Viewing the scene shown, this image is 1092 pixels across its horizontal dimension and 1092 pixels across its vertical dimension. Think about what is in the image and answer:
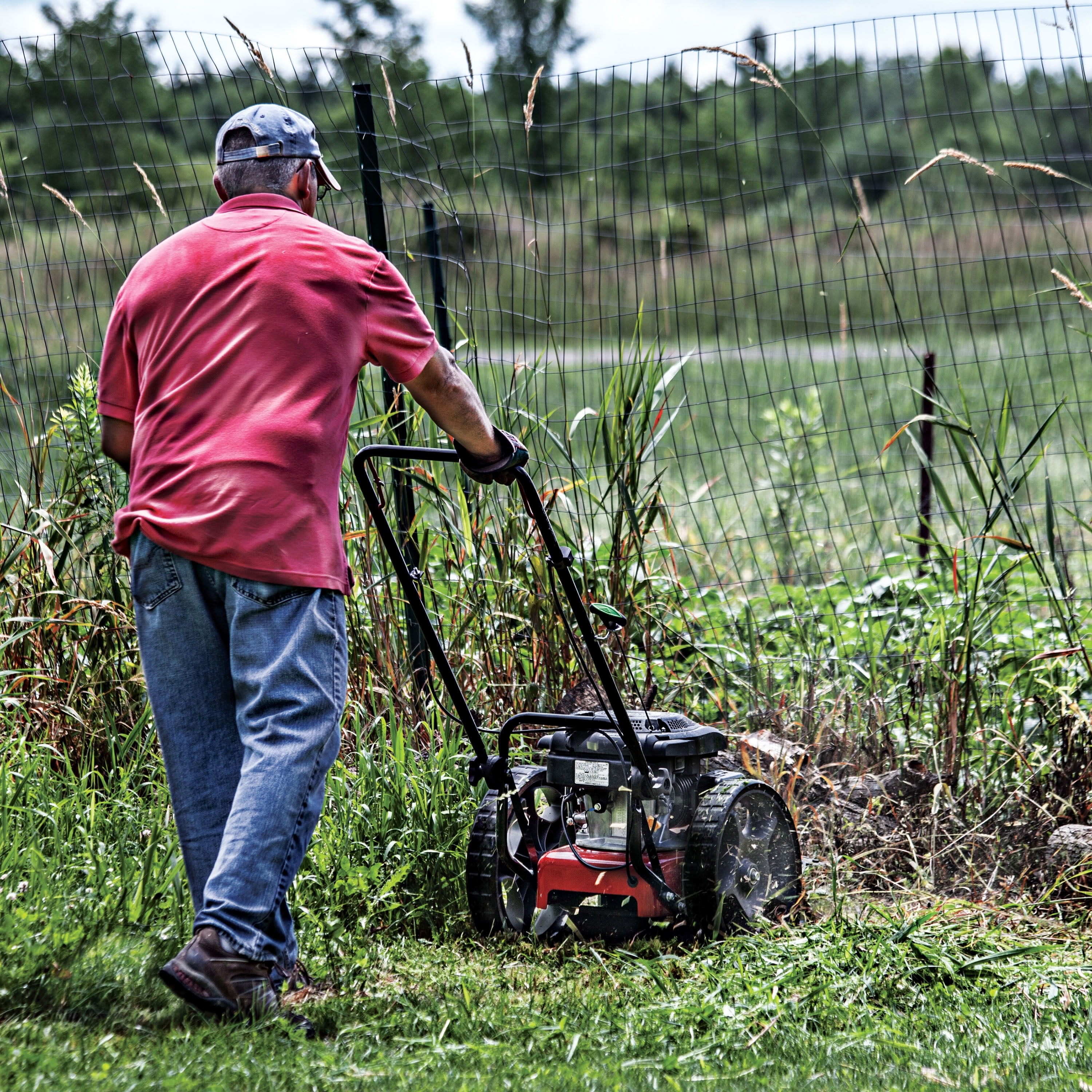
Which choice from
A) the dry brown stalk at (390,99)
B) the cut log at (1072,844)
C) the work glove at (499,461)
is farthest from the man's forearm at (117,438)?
the cut log at (1072,844)

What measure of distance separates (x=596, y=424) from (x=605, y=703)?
0.93 meters

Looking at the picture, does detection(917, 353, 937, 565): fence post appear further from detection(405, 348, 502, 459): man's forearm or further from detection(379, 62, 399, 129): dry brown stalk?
detection(379, 62, 399, 129): dry brown stalk

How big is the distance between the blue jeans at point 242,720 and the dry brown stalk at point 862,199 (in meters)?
2.28

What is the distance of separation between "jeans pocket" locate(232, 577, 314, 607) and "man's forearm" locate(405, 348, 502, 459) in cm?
51

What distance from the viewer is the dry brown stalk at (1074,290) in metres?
3.64

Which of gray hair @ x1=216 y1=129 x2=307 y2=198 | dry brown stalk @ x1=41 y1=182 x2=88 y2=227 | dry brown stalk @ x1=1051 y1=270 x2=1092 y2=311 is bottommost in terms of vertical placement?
dry brown stalk @ x1=1051 y1=270 x2=1092 y2=311

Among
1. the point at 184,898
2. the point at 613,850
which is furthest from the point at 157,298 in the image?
the point at 613,850

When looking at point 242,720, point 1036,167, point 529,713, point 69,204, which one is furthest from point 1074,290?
point 69,204

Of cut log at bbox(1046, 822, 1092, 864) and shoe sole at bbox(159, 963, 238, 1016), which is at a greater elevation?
shoe sole at bbox(159, 963, 238, 1016)

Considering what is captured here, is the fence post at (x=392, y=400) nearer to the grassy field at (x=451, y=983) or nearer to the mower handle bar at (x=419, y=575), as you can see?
the grassy field at (x=451, y=983)

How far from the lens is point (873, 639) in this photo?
4.67 meters

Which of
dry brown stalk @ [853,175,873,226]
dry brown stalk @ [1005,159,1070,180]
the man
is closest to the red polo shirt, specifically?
the man

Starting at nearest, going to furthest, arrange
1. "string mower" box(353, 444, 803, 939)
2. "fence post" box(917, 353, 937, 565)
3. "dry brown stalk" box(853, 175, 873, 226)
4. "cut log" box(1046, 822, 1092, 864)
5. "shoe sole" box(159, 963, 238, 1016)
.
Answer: "shoe sole" box(159, 963, 238, 1016) < "string mower" box(353, 444, 803, 939) < "cut log" box(1046, 822, 1092, 864) < "dry brown stalk" box(853, 175, 873, 226) < "fence post" box(917, 353, 937, 565)

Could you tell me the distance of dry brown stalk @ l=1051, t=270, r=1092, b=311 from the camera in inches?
143
